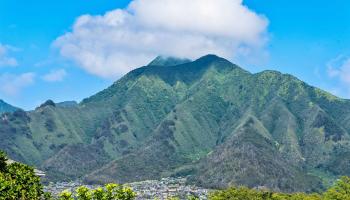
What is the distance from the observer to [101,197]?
134 m

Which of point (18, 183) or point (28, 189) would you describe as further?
point (28, 189)

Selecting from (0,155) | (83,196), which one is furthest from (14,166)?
(83,196)

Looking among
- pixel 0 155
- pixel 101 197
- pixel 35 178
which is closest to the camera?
pixel 101 197

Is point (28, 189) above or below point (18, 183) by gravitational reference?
below

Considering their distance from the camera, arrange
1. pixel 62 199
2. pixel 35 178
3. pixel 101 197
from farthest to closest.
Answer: pixel 35 178 < pixel 101 197 < pixel 62 199

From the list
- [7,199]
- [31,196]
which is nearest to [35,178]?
[31,196]

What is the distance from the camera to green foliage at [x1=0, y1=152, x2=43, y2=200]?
A: 129 metres

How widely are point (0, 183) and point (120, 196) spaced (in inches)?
1124

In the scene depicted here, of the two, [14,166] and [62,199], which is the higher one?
[14,166]

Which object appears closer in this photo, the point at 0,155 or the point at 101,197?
the point at 101,197

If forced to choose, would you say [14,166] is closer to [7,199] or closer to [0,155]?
[0,155]

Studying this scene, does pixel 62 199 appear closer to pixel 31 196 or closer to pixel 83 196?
pixel 83 196

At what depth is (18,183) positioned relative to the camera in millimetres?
141125

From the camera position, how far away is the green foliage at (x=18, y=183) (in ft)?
423
